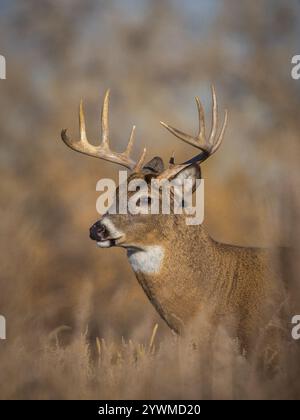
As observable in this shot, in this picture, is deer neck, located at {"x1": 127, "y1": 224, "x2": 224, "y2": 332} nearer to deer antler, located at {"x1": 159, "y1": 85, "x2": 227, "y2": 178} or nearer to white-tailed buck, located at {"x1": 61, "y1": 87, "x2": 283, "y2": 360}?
white-tailed buck, located at {"x1": 61, "y1": 87, "x2": 283, "y2": 360}

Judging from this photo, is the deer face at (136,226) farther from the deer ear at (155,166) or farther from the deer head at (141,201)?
the deer ear at (155,166)

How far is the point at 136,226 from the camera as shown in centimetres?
606

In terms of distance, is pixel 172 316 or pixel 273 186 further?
pixel 172 316

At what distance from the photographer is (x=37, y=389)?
453cm

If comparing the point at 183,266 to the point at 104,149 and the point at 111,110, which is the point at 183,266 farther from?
the point at 111,110

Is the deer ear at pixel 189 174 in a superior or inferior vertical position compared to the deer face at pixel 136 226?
superior

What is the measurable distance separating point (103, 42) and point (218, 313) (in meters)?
9.43

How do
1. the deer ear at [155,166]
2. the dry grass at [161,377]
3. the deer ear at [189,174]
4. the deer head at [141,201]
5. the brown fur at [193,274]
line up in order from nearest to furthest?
the dry grass at [161,377] → the brown fur at [193,274] → the deer head at [141,201] → the deer ear at [189,174] → the deer ear at [155,166]

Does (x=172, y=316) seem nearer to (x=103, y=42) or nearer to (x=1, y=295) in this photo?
(x=1, y=295)

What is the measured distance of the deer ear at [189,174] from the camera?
6375 millimetres

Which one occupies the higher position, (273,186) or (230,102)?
(230,102)

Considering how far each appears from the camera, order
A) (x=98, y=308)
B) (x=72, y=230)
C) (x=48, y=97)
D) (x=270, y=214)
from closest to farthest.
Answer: (x=270, y=214) → (x=98, y=308) → (x=72, y=230) → (x=48, y=97)

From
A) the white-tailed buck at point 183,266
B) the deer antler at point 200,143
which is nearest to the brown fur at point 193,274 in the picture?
the white-tailed buck at point 183,266
